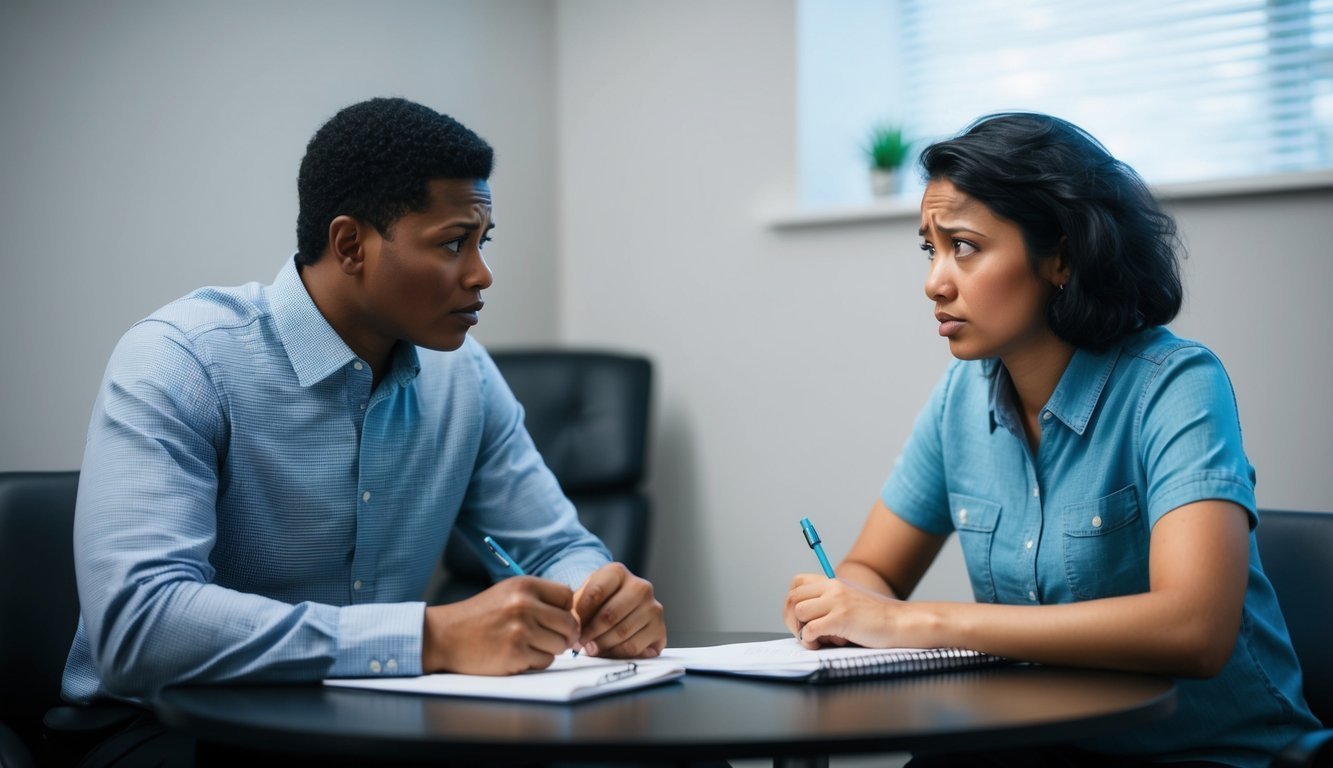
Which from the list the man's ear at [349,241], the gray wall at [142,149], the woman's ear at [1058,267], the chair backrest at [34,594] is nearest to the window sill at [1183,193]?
the woman's ear at [1058,267]

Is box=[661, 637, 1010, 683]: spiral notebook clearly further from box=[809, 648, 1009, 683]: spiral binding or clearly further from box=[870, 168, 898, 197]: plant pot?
box=[870, 168, 898, 197]: plant pot

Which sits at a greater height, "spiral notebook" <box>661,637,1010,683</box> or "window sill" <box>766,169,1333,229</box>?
"window sill" <box>766,169,1333,229</box>

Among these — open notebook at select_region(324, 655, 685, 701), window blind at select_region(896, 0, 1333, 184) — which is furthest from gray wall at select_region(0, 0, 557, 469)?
open notebook at select_region(324, 655, 685, 701)

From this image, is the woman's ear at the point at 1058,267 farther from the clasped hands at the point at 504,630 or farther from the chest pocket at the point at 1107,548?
the clasped hands at the point at 504,630

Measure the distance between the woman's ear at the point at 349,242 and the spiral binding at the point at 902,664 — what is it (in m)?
0.81

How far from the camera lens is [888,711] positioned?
1.02 meters

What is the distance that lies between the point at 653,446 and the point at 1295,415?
1.61 metres

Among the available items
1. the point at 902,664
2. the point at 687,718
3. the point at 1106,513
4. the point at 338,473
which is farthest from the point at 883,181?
the point at 687,718

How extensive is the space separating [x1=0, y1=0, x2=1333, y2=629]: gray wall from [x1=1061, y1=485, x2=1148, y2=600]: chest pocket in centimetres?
101

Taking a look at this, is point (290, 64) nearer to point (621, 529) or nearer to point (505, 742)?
point (621, 529)

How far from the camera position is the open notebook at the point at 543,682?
1080mm

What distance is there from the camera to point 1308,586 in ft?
5.13

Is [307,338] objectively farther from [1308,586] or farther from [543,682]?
[1308,586]

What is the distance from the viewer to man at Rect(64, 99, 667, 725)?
47.3 inches
